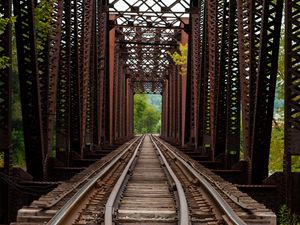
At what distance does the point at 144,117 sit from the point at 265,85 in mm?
132297

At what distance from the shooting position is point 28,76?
33.9 feet

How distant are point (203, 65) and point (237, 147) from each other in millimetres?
6790

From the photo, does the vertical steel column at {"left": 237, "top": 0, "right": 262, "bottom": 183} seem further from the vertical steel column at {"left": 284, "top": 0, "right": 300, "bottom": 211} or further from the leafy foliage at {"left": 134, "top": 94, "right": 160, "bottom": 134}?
the leafy foliage at {"left": 134, "top": 94, "right": 160, "bottom": 134}

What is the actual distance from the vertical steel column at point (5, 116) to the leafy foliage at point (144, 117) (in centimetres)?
11566

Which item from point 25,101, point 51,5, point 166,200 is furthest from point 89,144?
point 166,200

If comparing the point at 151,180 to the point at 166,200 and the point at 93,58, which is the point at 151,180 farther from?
the point at 93,58

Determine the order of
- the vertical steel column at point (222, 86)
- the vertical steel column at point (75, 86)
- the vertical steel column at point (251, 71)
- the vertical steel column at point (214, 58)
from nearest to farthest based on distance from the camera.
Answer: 1. the vertical steel column at point (251, 71)
2. the vertical steel column at point (222, 86)
3. the vertical steel column at point (214, 58)
4. the vertical steel column at point (75, 86)

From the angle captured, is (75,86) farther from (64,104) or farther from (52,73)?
(52,73)

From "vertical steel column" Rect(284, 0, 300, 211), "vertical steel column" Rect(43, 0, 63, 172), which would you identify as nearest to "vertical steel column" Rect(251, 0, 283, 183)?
"vertical steel column" Rect(284, 0, 300, 211)

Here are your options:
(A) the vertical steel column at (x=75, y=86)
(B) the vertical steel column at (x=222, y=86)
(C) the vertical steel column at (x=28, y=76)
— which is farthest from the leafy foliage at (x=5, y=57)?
(B) the vertical steel column at (x=222, y=86)

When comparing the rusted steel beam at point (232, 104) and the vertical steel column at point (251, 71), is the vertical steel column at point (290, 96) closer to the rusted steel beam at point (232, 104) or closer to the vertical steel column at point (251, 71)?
the vertical steel column at point (251, 71)

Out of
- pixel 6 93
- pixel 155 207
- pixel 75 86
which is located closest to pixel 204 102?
pixel 75 86

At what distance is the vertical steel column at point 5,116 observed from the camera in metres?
9.14

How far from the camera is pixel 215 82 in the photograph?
16.2 metres
